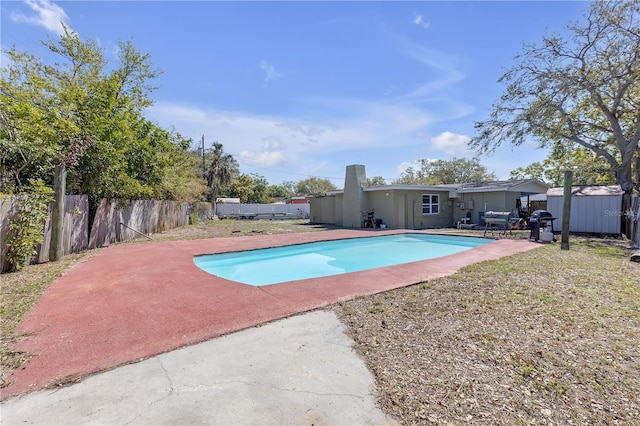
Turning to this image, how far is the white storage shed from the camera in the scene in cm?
1244

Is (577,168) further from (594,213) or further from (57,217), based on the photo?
(57,217)

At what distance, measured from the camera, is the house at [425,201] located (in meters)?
15.8

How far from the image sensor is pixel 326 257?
10.7m

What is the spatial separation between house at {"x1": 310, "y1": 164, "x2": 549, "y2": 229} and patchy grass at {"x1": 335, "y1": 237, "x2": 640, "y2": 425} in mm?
11048

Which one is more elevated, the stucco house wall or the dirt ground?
the stucco house wall

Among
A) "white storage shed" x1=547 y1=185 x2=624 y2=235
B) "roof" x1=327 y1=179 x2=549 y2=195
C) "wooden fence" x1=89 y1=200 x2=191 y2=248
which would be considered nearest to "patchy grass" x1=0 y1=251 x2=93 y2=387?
"wooden fence" x1=89 y1=200 x2=191 y2=248

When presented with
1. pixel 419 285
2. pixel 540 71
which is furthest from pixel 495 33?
pixel 419 285

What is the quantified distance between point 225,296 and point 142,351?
69.2 inches

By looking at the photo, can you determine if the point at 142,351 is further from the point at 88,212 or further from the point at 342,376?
the point at 88,212

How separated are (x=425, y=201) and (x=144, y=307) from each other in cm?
1550

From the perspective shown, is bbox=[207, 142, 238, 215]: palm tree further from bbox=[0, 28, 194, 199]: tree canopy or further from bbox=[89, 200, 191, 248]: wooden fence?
bbox=[0, 28, 194, 199]: tree canopy

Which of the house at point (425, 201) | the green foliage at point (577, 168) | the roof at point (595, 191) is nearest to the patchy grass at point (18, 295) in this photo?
the house at point (425, 201)

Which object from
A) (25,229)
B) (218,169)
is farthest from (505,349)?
(218,169)

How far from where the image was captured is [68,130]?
779 cm
